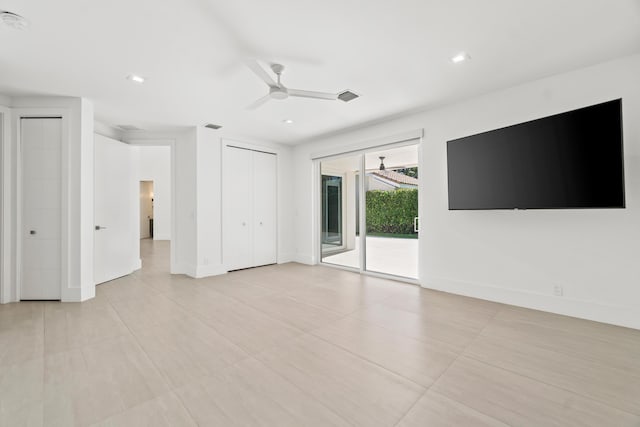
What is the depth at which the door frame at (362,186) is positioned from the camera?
4148 mm

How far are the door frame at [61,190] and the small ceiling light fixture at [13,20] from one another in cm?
175

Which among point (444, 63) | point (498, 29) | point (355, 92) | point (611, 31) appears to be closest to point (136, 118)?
point (355, 92)

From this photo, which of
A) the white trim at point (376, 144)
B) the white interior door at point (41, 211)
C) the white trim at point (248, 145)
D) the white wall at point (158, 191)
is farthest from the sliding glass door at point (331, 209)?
the white wall at point (158, 191)

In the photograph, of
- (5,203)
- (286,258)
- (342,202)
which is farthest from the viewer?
(286,258)

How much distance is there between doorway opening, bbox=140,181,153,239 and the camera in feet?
36.9

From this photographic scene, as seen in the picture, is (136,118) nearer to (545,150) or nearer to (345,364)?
(345,364)

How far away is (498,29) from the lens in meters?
2.19

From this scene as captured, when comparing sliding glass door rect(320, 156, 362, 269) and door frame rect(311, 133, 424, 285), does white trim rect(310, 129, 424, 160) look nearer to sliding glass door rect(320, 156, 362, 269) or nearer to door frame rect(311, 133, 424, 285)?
door frame rect(311, 133, 424, 285)

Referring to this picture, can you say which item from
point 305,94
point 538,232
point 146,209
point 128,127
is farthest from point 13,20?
point 146,209

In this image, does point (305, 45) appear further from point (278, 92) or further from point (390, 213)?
point (390, 213)

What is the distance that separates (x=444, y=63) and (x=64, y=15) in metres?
3.20

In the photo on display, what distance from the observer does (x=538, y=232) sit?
3.10 meters

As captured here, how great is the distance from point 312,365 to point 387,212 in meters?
3.55

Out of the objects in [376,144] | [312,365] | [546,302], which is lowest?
[312,365]
